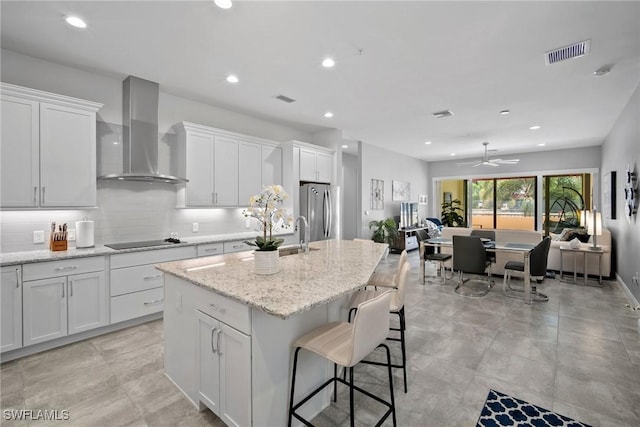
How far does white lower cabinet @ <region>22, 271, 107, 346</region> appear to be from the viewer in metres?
2.67

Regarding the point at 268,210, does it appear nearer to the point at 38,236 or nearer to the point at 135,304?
the point at 135,304

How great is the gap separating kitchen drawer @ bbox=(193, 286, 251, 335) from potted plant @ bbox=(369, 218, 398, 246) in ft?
18.8

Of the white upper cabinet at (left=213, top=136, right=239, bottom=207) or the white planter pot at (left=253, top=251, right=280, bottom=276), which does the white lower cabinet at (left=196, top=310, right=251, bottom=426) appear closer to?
the white planter pot at (left=253, top=251, right=280, bottom=276)

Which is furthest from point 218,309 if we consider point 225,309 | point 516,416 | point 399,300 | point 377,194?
point 377,194

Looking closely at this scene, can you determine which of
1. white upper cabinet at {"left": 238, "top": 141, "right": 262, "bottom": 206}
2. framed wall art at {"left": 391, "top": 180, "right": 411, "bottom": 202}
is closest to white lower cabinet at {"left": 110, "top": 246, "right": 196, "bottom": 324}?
white upper cabinet at {"left": 238, "top": 141, "right": 262, "bottom": 206}

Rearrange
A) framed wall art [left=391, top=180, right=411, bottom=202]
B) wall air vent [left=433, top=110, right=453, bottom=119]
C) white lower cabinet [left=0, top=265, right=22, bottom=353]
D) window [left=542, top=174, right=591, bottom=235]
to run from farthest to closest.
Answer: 1. framed wall art [left=391, top=180, right=411, bottom=202]
2. window [left=542, top=174, right=591, bottom=235]
3. wall air vent [left=433, top=110, right=453, bottom=119]
4. white lower cabinet [left=0, top=265, right=22, bottom=353]

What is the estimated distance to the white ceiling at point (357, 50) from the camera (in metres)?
2.30

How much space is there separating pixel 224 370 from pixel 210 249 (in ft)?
7.84

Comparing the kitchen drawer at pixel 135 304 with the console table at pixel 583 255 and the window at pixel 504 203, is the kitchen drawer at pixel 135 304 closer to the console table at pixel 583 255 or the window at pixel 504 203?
the console table at pixel 583 255

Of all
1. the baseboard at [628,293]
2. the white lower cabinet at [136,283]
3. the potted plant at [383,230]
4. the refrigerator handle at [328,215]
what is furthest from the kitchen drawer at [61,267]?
the baseboard at [628,293]

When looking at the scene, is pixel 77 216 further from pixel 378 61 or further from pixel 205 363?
pixel 378 61

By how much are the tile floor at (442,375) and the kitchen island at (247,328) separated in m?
0.14

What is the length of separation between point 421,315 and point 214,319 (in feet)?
9.16

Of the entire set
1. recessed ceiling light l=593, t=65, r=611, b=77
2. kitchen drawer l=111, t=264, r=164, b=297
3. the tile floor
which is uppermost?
recessed ceiling light l=593, t=65, r=611, b=77
